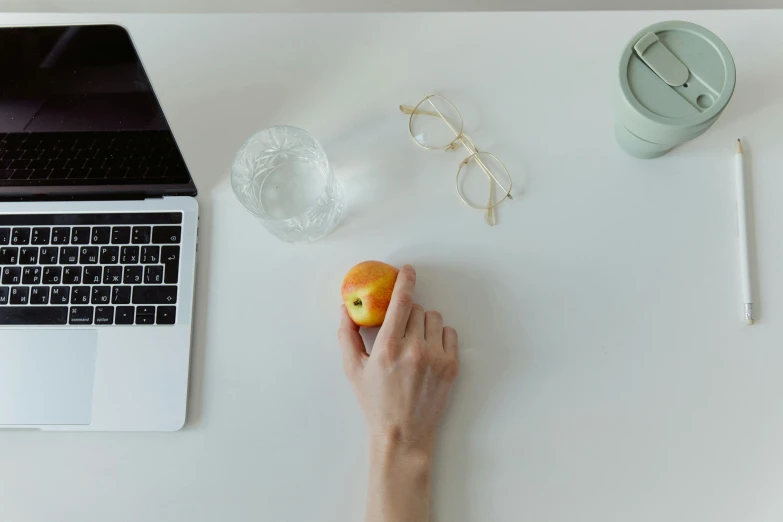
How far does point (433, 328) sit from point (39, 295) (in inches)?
19.9

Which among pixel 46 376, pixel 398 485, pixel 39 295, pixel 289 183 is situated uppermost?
pixel 289 183

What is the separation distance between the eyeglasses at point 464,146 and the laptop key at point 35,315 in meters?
0.51

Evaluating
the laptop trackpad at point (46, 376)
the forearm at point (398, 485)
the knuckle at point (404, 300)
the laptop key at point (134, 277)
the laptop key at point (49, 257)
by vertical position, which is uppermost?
the laptop key at point (49, 257)

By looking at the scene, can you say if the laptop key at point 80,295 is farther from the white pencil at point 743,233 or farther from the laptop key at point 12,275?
the white pencil at point 743,233

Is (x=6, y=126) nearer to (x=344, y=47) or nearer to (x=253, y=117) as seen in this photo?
(x=253, y=117)

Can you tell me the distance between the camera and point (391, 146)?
735 mm

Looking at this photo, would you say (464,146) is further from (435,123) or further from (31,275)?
(31,275)

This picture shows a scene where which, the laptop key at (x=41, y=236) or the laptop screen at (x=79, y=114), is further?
the laptop key at (x=41, y=236)

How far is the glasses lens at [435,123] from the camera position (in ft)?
2.40

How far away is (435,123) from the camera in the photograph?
29.0 inches

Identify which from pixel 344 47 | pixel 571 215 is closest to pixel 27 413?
pixel 344 47

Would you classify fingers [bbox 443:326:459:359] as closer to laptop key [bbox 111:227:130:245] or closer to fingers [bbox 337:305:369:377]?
fingers [bbox 337:305:369:377]

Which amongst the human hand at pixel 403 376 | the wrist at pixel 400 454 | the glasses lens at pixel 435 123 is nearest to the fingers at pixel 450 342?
the human hand at pixel 403 376

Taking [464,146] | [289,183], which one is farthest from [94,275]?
[464,146]
